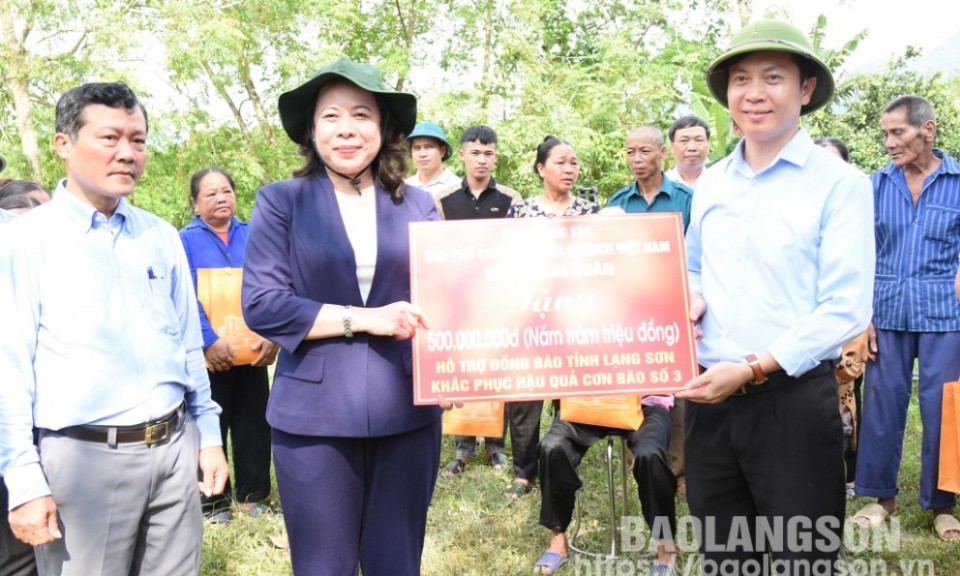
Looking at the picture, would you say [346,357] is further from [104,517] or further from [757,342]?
[757,342]

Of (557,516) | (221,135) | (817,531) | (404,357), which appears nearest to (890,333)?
(557,516)

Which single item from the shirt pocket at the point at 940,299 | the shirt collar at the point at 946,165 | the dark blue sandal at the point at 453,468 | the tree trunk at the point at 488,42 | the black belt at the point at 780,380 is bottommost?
the dark blue sandal at the point at 453,468

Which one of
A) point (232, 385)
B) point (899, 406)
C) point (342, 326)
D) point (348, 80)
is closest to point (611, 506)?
point (899, 406)

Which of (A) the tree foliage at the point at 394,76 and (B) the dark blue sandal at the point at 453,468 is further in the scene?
(A) the tree foliage at the point at 394,76

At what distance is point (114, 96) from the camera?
2406 mm

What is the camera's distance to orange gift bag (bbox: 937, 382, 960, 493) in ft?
13.5

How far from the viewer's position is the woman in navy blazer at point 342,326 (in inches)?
95.0

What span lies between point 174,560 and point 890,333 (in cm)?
407

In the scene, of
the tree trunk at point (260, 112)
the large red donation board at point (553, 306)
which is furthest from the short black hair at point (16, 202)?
the tree trunk at point (260, 112)

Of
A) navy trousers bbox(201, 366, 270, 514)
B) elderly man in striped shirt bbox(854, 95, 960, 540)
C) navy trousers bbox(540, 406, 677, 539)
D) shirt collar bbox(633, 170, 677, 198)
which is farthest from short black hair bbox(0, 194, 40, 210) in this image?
elderly man in striped shirt bbox(854, 95, 960, 540)

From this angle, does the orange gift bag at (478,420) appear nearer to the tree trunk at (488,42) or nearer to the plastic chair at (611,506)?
the plastic chair at (611,506)

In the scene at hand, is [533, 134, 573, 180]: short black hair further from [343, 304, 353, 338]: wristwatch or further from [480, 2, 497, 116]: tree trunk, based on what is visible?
[480, 2, 497, 116]: tree trunk

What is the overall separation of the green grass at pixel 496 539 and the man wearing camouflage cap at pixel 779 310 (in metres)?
1.71

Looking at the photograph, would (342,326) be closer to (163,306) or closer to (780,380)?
(163,306)
